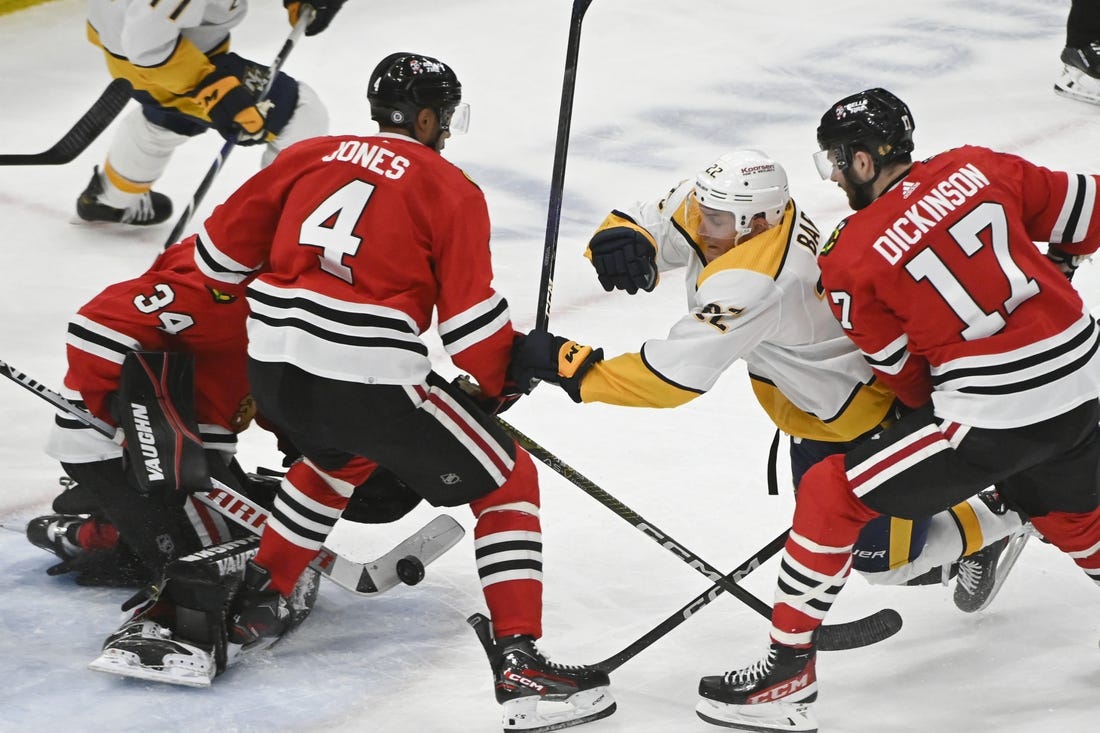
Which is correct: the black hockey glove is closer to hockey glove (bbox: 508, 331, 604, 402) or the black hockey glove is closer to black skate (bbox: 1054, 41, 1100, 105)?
hockey glove (bbox: 508, 331, 604, 402)

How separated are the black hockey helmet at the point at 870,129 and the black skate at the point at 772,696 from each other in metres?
0.83

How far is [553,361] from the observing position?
2.54 meters

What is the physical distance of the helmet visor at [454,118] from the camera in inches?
103

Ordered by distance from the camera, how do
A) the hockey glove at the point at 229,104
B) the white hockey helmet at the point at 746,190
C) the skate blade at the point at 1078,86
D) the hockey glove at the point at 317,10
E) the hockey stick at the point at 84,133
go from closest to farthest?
the white hockey helmet at the point at 746,190 → the hockey stick at the point at 84,133 → the hockey glove at the point at 229,104 → the hockey glove at the point at 317,10 → the skate blade at the point at 1078,86

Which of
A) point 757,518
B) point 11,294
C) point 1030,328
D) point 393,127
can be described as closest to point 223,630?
point 393,127

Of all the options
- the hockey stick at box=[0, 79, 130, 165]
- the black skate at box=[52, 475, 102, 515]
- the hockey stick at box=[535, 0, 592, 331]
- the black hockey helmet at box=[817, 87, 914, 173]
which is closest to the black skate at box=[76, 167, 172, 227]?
the hockey stick at box=[0, 79, 130, 165]

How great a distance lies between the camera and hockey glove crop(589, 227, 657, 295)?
107 inches

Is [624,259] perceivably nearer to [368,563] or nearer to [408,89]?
[408,89]

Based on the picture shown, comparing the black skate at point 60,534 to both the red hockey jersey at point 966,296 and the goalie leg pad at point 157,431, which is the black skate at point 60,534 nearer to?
the goalie leg pad at point 157,431

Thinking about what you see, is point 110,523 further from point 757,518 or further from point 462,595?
point 757,518

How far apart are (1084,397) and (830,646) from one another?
642mm

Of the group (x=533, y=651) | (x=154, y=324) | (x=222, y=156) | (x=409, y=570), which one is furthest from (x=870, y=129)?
(x=222, y=156)

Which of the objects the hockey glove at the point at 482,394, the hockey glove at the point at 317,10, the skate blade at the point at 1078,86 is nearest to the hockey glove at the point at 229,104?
the hockey glove at the point at 317,10

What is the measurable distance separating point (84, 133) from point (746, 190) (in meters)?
2.19
